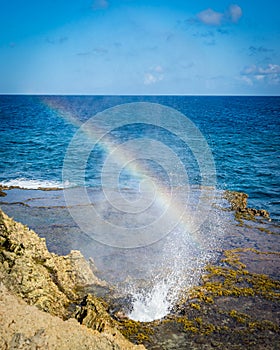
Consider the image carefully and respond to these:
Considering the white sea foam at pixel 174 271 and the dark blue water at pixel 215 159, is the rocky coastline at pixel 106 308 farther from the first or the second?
the dark blue water at pixel 215 159

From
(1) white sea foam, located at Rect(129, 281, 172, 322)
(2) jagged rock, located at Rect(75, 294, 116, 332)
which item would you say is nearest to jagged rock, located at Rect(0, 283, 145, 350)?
(2) jagged rock, located at Rect(75, 294, 116, 332)

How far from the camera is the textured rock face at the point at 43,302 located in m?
5.15

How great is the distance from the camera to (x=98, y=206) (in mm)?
21062

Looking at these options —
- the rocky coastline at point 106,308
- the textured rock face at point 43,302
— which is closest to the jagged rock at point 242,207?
the rocky coastline at point 106,308

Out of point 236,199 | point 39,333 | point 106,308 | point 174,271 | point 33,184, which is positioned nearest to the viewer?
point 39,333

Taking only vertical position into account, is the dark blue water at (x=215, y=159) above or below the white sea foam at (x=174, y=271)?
above

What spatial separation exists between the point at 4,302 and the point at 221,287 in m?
8.12

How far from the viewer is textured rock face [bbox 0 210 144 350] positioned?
5152mm

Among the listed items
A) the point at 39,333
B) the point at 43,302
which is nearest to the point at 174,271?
the point at 43,302

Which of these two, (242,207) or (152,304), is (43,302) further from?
(242,207)

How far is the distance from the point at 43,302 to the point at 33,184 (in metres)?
21.9

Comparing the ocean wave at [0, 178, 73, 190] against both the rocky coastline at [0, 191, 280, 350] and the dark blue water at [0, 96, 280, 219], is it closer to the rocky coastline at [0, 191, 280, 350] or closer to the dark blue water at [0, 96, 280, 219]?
the dark blue water at [0, 96, 280, 219]

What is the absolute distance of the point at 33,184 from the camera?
90.2 feet

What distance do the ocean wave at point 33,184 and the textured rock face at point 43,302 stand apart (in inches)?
646
